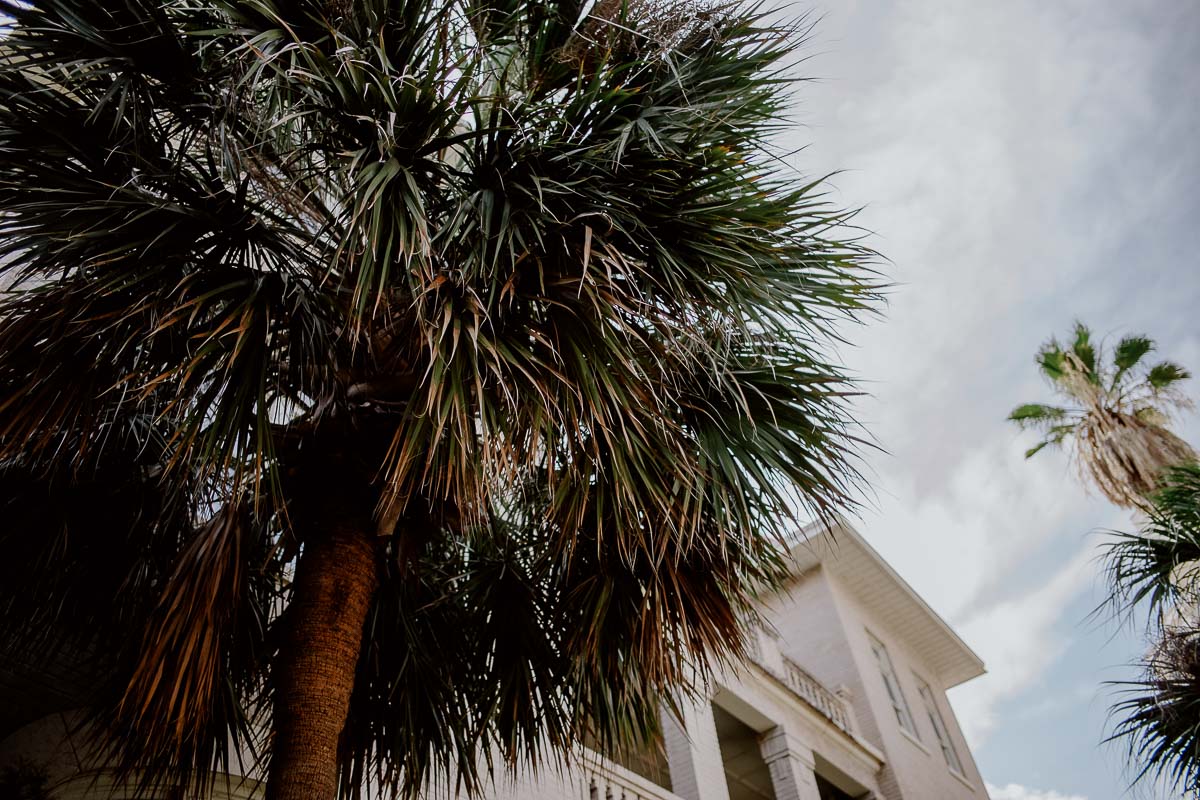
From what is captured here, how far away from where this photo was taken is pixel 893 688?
1780 cm

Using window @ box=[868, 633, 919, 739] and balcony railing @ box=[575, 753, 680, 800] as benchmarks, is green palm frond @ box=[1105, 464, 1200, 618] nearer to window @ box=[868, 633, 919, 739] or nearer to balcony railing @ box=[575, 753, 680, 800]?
balcony railing @ box=[575, 753, 680, 800]

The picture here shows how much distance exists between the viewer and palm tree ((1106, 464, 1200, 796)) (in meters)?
9.62

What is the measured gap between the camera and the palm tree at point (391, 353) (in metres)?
4.29

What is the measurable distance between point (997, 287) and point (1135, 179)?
5.18 metres

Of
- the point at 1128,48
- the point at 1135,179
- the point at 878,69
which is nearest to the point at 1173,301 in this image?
the point at 1135,179

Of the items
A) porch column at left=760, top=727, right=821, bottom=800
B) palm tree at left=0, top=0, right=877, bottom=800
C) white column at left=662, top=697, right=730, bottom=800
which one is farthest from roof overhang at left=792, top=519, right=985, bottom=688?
palm tree at left=0, top=0, right=877, bottom=800

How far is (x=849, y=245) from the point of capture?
5.39 m

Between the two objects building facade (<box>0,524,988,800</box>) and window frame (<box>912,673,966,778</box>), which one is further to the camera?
window frame (<box>912,673,966,778</box>)

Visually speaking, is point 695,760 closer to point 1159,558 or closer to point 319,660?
point 1159,558

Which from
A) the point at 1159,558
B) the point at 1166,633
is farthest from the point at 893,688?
the point at 1159,558

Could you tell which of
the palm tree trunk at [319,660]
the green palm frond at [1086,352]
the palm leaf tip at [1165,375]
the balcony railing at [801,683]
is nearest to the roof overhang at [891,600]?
the balcony railing at [801,683]

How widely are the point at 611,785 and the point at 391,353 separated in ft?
17.8

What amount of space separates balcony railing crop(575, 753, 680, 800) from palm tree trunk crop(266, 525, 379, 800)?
4.05 metres

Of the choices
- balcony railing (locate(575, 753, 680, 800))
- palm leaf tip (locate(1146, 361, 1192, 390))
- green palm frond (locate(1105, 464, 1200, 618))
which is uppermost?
palm leaf tip (locate(1146, 361, 1192, 390))
